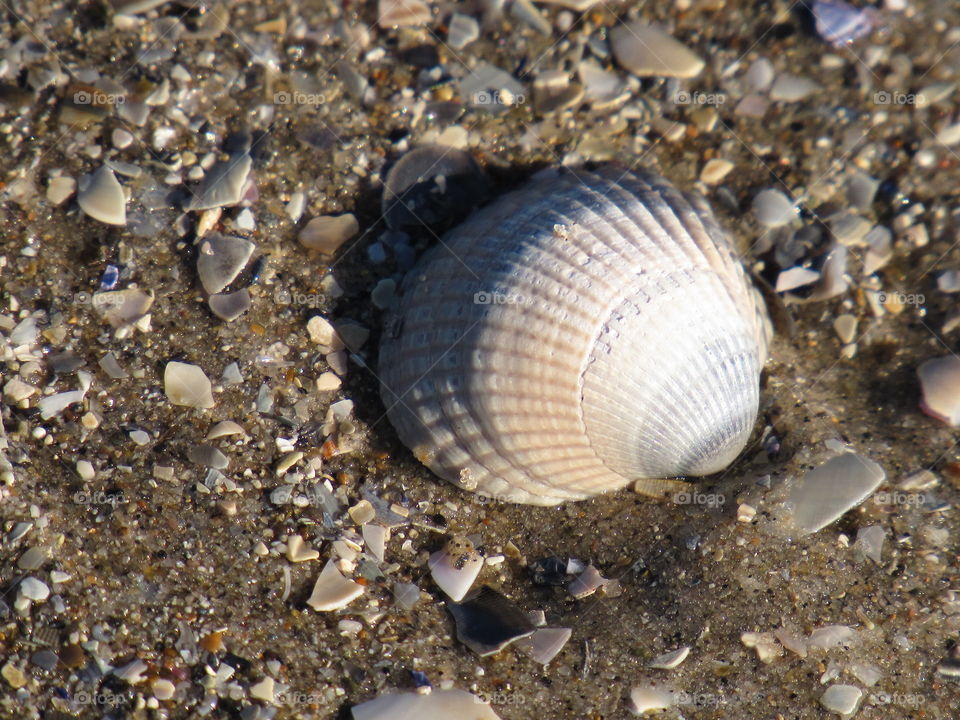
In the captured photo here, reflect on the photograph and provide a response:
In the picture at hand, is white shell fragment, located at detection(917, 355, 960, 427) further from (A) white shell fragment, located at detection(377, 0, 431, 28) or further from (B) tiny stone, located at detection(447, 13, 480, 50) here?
(A) white shell fragment, located at detection(377, 0, 431, 28)

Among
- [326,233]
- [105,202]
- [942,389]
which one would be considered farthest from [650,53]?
[105,202]

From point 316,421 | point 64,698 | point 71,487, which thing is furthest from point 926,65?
point 64,698

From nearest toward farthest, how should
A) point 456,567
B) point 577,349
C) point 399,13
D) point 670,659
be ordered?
point 577,349 < point 670,659 < point 456,567 < point 399,13

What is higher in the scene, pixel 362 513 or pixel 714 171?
pixel 714 171

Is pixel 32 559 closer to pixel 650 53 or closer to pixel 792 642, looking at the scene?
pixel 792 642

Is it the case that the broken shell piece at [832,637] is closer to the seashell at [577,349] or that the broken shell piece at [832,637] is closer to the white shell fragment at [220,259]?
the seashell at [577,349]
